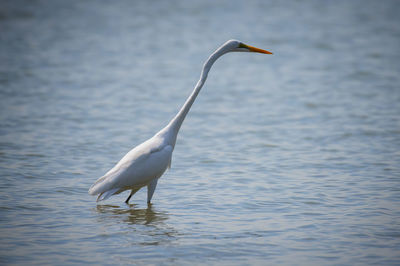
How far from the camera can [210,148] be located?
8.86 meters

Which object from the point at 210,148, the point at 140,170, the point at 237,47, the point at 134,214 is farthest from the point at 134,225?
the point at 210,148

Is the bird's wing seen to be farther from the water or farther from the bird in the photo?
the water

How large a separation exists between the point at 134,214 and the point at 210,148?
3049 mm

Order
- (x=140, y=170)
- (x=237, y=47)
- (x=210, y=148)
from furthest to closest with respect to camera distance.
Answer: (x=210, y=148) → (x=237, y=47) → (x=140, y=170)

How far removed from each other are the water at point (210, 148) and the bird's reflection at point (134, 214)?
0.02 metres

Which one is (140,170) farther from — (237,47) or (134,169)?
(237,47)

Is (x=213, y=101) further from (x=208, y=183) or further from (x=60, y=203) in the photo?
(x=60, y=203)

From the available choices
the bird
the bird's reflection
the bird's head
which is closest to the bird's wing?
the bird

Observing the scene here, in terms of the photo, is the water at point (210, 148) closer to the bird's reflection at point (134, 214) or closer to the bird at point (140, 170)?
the bird's reflection at point (134, 214)

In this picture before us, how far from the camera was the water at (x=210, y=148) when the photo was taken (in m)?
5.19

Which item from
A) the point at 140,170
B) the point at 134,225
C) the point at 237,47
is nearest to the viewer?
the point at 134,225

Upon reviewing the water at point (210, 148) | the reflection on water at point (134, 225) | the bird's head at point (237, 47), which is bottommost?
the reflection on water at point (134, 225)

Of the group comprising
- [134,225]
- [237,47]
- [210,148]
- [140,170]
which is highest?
[237,47]

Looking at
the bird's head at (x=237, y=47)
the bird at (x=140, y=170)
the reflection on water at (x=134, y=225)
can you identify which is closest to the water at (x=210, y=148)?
the reflection on water at (x=134, y=225)
